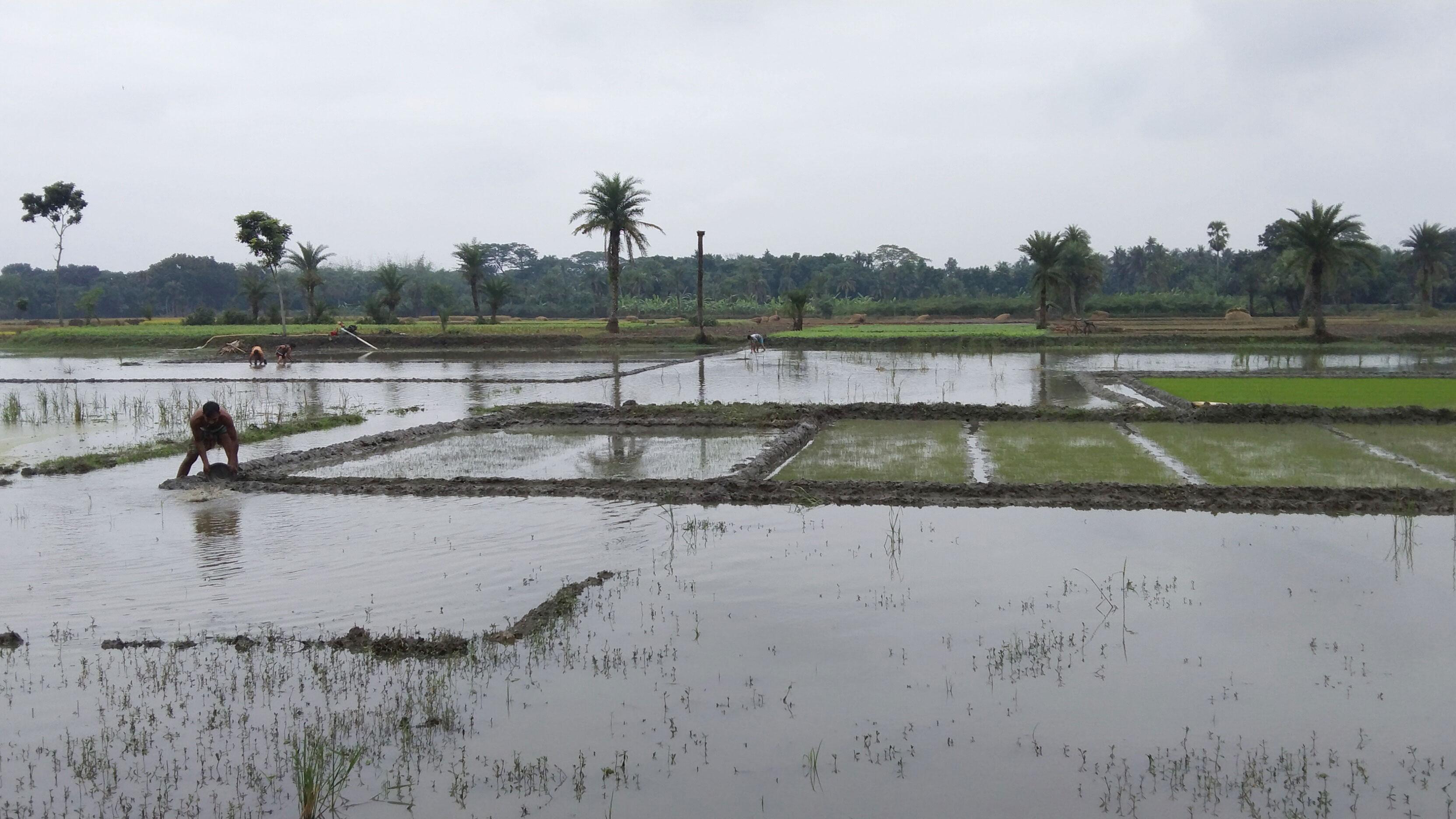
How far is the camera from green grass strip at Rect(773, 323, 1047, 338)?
41.0 m

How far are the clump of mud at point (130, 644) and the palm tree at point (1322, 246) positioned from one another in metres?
38.7

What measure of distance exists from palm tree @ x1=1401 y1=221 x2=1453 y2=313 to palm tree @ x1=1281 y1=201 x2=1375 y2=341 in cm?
2277

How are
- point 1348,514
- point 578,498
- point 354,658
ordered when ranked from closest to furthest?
point 354,658
point 1348,514
point 578,498

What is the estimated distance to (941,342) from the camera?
3831cm

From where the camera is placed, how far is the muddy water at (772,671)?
4809mm

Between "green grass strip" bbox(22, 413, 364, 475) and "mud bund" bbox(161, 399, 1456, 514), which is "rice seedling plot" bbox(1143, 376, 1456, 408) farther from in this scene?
"green grass strip" bbox(22, 413, 364, 475)

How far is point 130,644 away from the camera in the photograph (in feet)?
21.5

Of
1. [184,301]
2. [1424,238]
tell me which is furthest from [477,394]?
[184,301]

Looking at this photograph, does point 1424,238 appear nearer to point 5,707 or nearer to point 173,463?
point 173,463

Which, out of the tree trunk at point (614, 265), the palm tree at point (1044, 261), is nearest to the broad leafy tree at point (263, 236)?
the tree trunk at point (614, 265)

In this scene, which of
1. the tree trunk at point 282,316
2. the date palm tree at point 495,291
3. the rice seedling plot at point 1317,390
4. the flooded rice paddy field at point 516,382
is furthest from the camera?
the date palm tree at point 495,291

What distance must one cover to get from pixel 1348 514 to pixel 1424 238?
5806 centimetres

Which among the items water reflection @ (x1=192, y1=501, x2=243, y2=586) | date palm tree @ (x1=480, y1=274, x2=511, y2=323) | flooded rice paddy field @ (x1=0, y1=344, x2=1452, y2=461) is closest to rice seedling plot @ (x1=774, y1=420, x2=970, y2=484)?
flooded rice paddy field @ (x1=0, y1=344, x2=1452, y2=461)

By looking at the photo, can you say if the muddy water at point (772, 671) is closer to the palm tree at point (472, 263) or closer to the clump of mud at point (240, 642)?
the clump of mud at point (240, 642)
